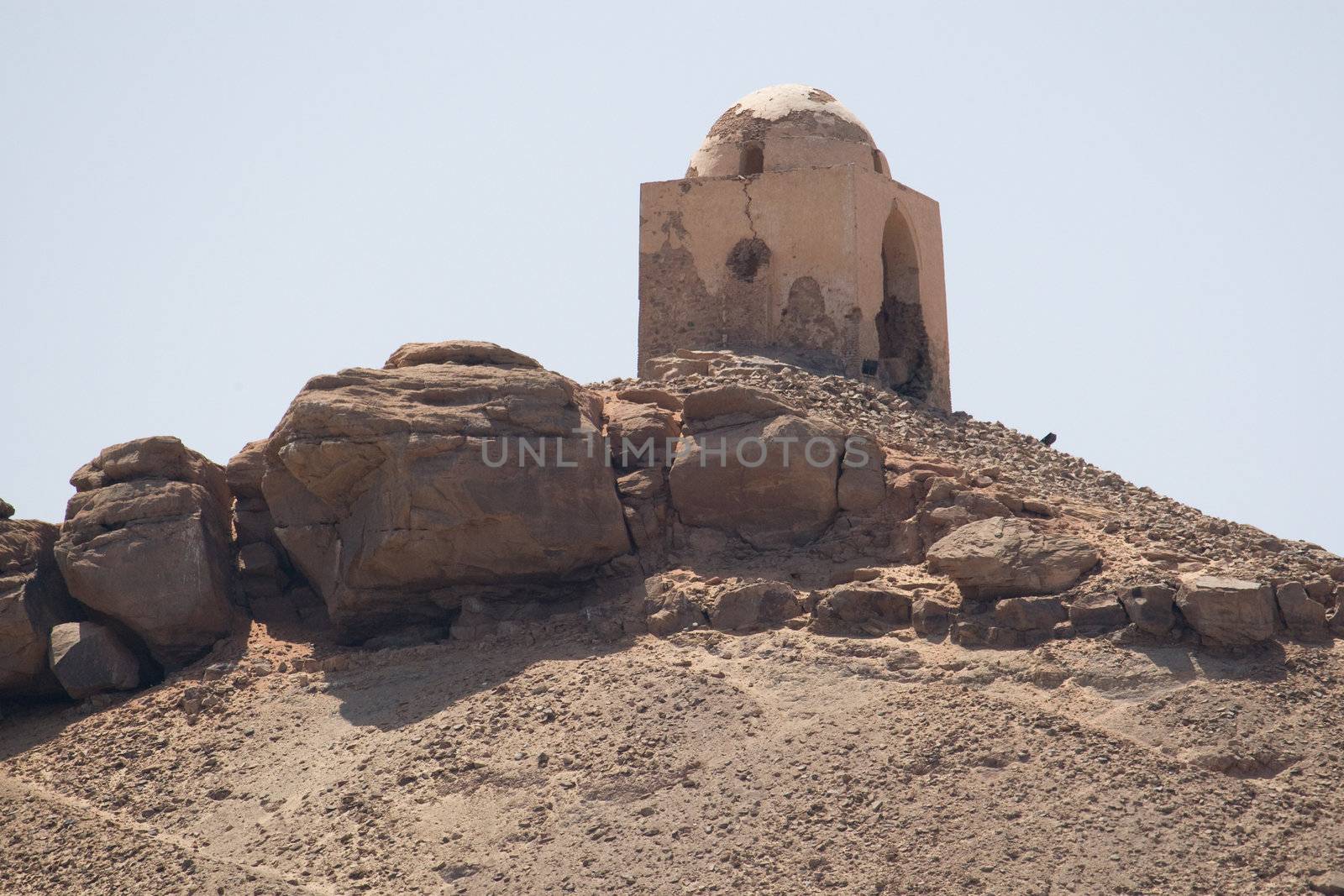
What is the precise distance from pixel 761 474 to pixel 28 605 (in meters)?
5.46

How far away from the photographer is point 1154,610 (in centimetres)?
1133

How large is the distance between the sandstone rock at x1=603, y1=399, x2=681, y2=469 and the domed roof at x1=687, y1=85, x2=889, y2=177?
11.9 feet

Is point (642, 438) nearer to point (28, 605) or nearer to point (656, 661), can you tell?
point (656, 661)

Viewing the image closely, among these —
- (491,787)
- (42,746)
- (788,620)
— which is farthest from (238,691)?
(788,620)

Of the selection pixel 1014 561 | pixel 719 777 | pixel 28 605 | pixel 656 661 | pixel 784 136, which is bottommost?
pixel 719 777

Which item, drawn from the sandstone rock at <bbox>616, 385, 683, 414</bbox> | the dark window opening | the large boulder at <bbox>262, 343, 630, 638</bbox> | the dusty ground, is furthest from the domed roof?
the dusty ground

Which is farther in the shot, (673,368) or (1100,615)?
(673,368)

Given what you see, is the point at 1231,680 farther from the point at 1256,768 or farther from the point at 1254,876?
the point at 1254,876

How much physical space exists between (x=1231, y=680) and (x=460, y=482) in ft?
17.7

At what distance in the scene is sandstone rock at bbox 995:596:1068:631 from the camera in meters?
11.6

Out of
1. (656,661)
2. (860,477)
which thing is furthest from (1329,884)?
(860,477)

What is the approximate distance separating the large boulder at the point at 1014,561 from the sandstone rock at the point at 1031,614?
0.57 feet

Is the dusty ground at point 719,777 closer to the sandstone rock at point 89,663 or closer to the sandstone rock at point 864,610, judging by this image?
the sandstone rock at point 864,610

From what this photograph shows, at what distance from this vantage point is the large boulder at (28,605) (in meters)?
13.5
